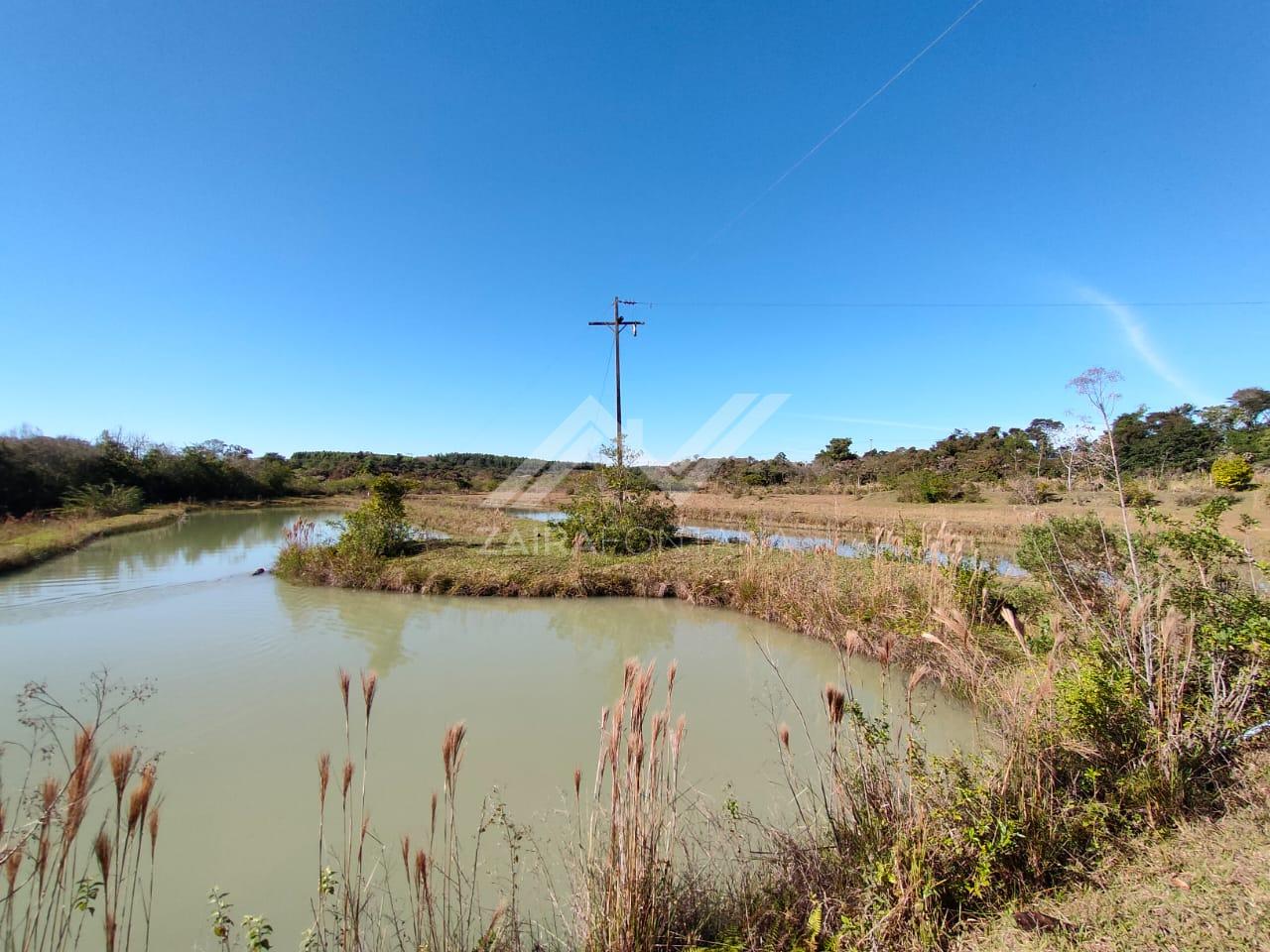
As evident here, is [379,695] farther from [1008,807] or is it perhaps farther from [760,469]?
[760,469]

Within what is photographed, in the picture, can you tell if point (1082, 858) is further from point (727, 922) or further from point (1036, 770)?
point (727, 922)

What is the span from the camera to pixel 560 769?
3359 millimetres

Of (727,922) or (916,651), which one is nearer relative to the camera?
(727,922)

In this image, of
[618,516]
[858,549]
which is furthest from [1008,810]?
[618,516]

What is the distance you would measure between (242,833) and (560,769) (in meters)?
1.75

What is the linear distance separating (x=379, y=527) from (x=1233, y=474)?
75.3ft

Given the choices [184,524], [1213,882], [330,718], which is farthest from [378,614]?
[184,524]

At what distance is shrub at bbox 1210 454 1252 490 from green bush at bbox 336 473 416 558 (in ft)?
70.2

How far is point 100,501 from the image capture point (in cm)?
2088

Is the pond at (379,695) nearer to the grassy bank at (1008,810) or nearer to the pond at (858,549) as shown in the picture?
the grassy bank at (1008,810)

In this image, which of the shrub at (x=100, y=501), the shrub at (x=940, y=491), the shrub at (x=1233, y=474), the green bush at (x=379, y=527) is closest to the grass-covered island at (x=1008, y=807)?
the green bush at (x=379, y=527)

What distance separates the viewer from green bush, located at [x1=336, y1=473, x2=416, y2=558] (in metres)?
9.60

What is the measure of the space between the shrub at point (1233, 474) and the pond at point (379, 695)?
57.1 ft

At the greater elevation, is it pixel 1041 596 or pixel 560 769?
pixel 1041 596
